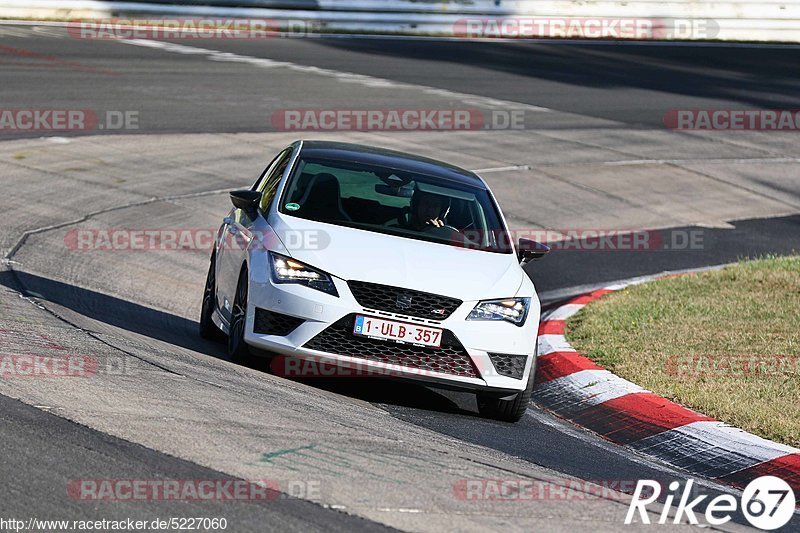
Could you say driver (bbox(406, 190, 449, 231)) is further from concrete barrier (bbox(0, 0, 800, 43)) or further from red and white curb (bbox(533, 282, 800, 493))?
concrete barrier (bbox(0, 0, 800, 43))

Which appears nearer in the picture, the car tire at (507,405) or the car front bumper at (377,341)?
the car front bumper at (377,341)

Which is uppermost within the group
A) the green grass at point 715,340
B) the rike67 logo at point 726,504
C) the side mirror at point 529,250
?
the side mirror at point 529,250

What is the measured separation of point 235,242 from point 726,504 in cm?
397

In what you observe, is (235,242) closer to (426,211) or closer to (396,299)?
(426,211)

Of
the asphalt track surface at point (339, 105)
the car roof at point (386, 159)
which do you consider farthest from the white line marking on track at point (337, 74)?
the car roof at point (386, 159)

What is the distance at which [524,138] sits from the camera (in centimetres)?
2081

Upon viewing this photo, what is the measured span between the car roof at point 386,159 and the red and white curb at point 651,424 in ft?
4.94

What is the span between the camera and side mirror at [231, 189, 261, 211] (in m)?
8.64

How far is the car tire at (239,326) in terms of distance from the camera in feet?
25.9

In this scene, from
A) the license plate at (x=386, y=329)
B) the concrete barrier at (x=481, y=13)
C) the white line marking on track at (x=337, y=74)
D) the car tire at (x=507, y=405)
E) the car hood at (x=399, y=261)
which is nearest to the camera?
the license plate at (x=386, y=329)

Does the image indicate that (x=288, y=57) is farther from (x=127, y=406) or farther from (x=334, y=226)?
(x=127, y=406)

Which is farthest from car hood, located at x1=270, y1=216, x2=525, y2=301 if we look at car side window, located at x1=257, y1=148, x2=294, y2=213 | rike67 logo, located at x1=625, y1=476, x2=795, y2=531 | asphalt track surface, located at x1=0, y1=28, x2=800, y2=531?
rike67 logo, located at x1=625, y1=476, x2=795, y2=531

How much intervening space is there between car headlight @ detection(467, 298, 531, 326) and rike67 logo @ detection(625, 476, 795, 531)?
1582 millimetres

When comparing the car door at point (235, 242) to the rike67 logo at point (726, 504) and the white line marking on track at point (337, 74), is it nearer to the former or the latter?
the rike67 logo at point (726, 504)
